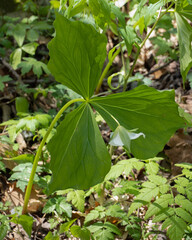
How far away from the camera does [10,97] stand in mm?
3127

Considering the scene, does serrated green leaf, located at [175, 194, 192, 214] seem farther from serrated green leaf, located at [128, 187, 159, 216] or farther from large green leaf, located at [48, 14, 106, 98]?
large green leaf, located at [48, 14, 106, 98]

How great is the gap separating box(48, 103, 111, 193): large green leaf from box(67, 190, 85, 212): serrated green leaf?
41 cm

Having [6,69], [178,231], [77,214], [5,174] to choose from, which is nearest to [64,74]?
[178,231]

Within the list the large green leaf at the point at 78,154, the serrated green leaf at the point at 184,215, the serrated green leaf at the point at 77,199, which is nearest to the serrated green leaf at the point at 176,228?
the serrated green leaf at the point at 184,215

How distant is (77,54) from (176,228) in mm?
991

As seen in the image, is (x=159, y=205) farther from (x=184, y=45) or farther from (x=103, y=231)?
(x=184, y=45)

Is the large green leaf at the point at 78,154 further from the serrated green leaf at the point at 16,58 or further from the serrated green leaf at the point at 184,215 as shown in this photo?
the serrated green leaf at the point at 16,58

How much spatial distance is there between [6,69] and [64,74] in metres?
2.40

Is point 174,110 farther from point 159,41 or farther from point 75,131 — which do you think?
point 159,41

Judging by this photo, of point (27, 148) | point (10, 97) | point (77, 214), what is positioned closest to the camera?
point (77, 214)

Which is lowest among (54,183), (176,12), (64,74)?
(54,183)

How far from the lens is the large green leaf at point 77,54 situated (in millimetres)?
1249

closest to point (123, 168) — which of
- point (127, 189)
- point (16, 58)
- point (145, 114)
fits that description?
point (127, 189)

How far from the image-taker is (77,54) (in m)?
1.30
